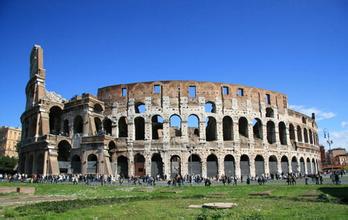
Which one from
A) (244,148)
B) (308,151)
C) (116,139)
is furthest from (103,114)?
(308,151)

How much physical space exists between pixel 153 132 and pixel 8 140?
6756 cm

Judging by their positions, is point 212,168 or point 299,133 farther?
point 299,133

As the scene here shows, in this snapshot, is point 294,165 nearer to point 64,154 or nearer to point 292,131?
point 292,131

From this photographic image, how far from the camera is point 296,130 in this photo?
49.7 meters

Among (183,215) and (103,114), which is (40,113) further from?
(183,215)

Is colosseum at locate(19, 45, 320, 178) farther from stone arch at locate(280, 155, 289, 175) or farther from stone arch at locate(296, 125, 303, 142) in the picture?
stone arch at locate(296, 125, 303, 142)

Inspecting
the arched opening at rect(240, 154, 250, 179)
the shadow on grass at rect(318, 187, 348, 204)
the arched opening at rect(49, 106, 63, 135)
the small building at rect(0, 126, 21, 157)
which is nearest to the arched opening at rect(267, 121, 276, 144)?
the arched opening at rect(240, 154, 250, 179)

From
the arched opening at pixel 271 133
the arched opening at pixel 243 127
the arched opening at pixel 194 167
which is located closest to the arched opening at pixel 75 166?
the arched opening at pixel 194 167

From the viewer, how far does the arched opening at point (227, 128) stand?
43250 mm

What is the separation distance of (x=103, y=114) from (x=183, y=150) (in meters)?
11.2

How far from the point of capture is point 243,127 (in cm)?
4538

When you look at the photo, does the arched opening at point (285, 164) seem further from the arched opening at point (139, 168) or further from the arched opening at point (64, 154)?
the arched opening at point (64, 154)

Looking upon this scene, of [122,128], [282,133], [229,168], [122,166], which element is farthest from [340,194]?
[282,133]

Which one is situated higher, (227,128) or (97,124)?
(97,124)
